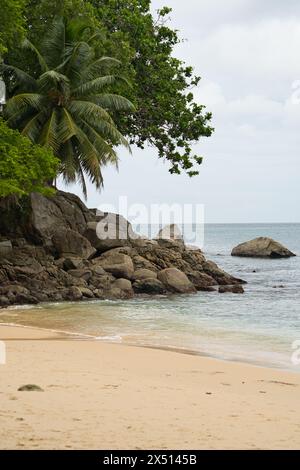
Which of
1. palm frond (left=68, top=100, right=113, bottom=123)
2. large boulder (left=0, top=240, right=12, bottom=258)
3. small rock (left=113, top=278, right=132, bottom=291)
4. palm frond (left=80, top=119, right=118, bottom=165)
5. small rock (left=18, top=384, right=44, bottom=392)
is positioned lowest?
small rock (left=113, top=278, right=132, bottom=291)

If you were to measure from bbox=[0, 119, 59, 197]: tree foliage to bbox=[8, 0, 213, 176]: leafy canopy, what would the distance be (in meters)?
8.46

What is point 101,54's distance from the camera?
2741 cm

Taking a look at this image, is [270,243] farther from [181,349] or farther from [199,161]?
[181,349]

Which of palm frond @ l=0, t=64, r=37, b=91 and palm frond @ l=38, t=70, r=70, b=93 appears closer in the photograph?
palm frond @ l=38, t=70, r=70, b=93

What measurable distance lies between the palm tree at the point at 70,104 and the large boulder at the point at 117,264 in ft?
9.07

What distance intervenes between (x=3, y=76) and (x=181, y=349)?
16.7 meters

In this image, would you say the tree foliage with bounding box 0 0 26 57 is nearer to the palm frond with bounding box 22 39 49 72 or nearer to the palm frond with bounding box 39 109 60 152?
the palm frond with bounding box 22 39 49 72

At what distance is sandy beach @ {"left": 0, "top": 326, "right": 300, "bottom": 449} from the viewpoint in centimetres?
505

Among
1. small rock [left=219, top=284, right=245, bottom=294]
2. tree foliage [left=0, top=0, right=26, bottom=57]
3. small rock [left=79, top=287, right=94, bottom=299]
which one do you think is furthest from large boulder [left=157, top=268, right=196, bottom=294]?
tree foliage [left=0, top=0, right=26, bottom=57]

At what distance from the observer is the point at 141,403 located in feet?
20.9

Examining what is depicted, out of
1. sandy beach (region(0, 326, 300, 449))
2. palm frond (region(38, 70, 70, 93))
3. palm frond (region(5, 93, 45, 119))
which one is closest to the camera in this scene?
sandy beach (region(0, 326, 300, 449))

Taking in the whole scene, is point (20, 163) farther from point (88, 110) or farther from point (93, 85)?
point (93, 85)

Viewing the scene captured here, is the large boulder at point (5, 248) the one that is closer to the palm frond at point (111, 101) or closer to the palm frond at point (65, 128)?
the palm frond at point (65, 128)

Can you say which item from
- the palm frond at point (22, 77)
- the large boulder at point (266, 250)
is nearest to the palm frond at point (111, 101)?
the palm frond at point (22, 77)
